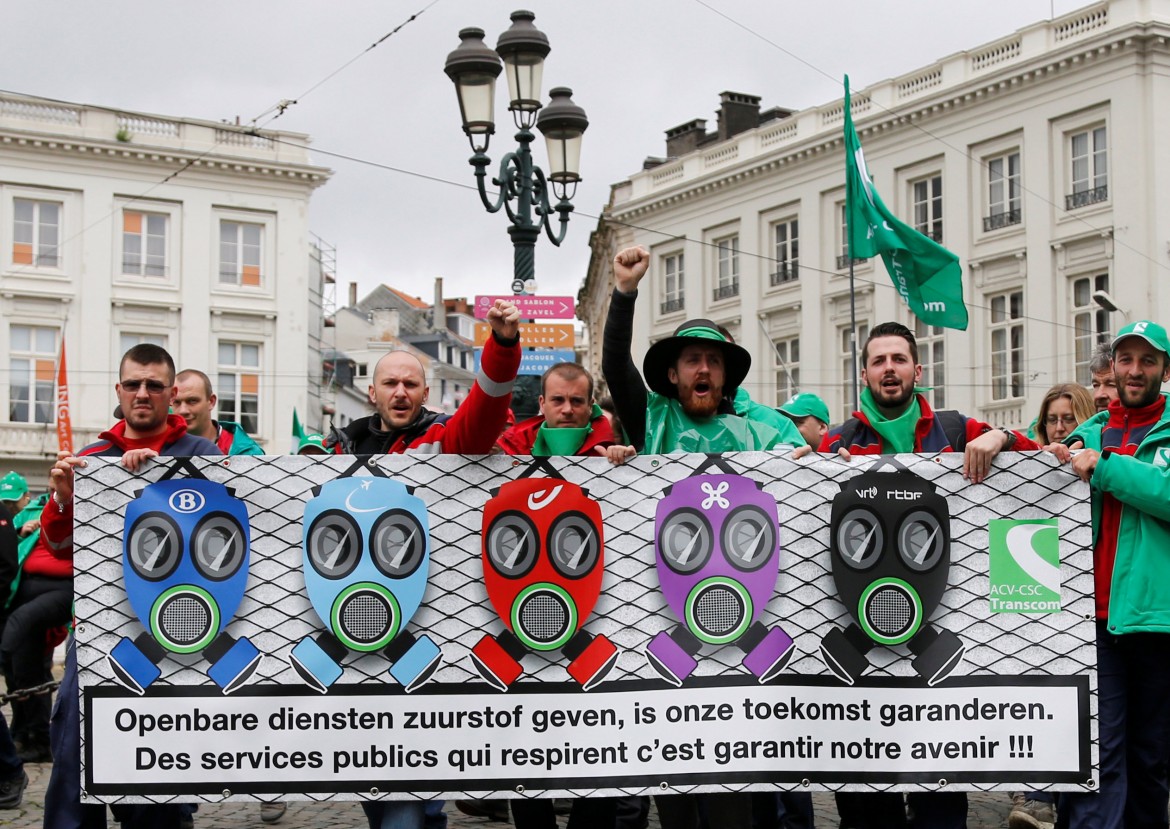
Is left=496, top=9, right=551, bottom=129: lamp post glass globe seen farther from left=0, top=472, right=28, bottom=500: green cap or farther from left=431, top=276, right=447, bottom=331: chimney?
left=431, top=276, right=447, bottom=331: chimney

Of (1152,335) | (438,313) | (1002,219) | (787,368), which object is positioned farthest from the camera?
(438,313)

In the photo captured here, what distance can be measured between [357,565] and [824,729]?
5.56 feet

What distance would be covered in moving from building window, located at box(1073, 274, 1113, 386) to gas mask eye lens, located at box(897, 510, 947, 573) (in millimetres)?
28214

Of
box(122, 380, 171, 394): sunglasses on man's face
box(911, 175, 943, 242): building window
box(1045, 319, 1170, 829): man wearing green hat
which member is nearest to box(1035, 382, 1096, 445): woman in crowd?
box(1045, 319, 1170, 829): man wearing green hat

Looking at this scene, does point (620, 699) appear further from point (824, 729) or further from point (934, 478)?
point (934, 478)

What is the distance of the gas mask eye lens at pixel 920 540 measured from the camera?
485cm

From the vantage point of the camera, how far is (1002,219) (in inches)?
1363

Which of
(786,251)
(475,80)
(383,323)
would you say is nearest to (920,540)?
(475,80)

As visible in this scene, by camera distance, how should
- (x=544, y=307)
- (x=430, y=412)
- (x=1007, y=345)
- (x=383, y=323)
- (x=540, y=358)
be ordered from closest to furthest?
(x=430, y=412), (x=544, y=307), (x=540, y=358), (x=1007, y=345), (x=383, y=323)

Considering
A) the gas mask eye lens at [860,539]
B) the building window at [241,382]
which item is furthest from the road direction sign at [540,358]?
the building window at [241,382]

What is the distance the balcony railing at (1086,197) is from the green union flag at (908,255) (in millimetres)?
18306

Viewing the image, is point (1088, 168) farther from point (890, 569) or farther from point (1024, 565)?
point (890, 569)

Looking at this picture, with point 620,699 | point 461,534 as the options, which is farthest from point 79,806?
point 620,699

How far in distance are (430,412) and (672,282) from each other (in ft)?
132
